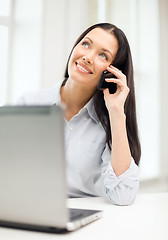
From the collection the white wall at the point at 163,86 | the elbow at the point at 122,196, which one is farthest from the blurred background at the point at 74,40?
the elbow at the point at 122,196

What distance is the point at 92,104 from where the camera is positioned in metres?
1.46

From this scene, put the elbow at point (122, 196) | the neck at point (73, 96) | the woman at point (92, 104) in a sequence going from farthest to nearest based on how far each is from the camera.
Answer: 1. the neck at point (73, 96)
2. the woman at point (92, 104)
3. the elbow at point (122, 196)

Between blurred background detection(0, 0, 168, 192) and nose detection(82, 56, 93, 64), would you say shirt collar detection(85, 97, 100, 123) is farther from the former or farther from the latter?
blurred background detection(0, 0, 168, 192)

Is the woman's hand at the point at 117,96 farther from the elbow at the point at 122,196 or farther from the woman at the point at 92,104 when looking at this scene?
the elbow at the point at 122,196

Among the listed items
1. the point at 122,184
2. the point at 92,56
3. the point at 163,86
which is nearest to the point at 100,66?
the point at 92,56

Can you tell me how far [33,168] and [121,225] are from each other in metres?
0.31

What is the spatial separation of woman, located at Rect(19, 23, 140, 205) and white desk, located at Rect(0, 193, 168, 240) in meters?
0.29

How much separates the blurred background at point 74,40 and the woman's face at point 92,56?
78 cm

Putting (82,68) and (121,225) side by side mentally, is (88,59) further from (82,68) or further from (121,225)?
(121,225)

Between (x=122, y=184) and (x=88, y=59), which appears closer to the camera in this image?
(x=122, y=184)

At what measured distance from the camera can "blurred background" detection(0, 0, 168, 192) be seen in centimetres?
211

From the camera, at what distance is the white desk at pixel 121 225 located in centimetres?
59

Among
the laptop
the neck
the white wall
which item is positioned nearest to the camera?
the laptop

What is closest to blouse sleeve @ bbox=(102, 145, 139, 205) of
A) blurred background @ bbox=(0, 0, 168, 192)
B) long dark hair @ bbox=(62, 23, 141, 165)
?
long dark hair @ bbox=(62, 23, 141, 165)
